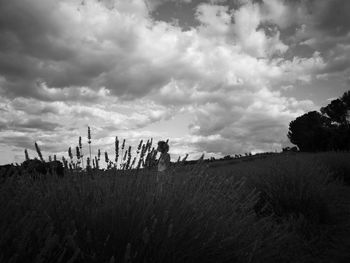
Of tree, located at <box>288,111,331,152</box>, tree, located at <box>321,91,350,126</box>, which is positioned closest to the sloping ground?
tree, located at <box>288,111,331,152</box>

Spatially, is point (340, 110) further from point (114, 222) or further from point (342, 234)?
point (114, 222)

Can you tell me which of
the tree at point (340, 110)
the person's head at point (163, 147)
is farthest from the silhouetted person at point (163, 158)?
the tree at point (340, 110)

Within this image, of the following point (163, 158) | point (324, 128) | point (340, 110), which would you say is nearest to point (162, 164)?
point (163, 158)

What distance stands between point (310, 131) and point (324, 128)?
2417 millimetres

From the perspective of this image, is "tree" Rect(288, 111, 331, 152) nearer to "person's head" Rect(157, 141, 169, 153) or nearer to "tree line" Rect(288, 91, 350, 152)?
"tree line" Rect(288, 91, 350, 152)

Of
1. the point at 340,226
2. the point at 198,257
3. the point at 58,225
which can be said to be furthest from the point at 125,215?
the point at 340,226

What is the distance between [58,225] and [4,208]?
438 millimetres

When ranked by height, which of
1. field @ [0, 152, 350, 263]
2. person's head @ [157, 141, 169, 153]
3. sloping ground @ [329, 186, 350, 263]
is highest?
person's head @ [157, 141, 169, 153]

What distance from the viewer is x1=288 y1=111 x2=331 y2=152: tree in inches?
1146

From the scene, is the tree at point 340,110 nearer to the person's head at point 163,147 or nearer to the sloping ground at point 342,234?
the sloping ground at point 342,234

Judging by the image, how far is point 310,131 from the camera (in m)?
31.6

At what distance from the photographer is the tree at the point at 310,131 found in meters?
29.1

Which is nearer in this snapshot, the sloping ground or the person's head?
the person's head

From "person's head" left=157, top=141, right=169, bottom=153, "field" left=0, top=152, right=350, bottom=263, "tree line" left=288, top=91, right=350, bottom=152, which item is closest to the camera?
"field" left=0, top=152, right=350, bottom=263
